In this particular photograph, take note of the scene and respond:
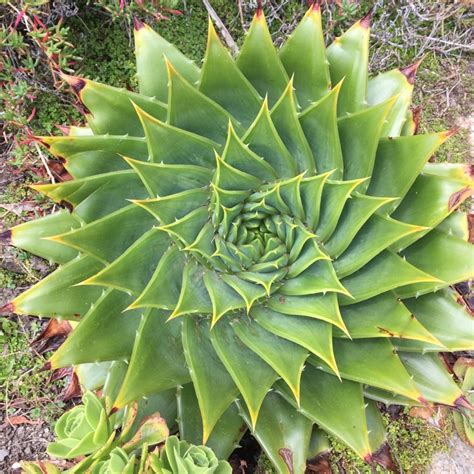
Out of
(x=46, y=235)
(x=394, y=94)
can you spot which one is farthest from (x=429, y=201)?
(x=46, y=235)

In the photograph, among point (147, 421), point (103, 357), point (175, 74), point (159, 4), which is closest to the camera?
point (175, 74)

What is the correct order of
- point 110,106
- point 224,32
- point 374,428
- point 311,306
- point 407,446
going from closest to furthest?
point 311,306 → point 110,106 → point 374,428 → point 407,446 → point 224,32

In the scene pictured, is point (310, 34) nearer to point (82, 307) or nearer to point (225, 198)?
point (225, 198)

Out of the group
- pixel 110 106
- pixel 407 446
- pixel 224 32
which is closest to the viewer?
pixel 110 106

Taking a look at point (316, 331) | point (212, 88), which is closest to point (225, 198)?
point (212, 88)

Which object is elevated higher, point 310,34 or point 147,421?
point 310,34

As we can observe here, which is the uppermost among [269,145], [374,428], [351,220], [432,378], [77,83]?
[77,83]

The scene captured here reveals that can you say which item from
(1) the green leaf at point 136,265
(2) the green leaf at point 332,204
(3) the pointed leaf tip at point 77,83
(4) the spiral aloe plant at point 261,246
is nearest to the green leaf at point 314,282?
(4) the spiral aloe plant at point 261,246

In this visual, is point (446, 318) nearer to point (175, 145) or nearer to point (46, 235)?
point (175, 145)
